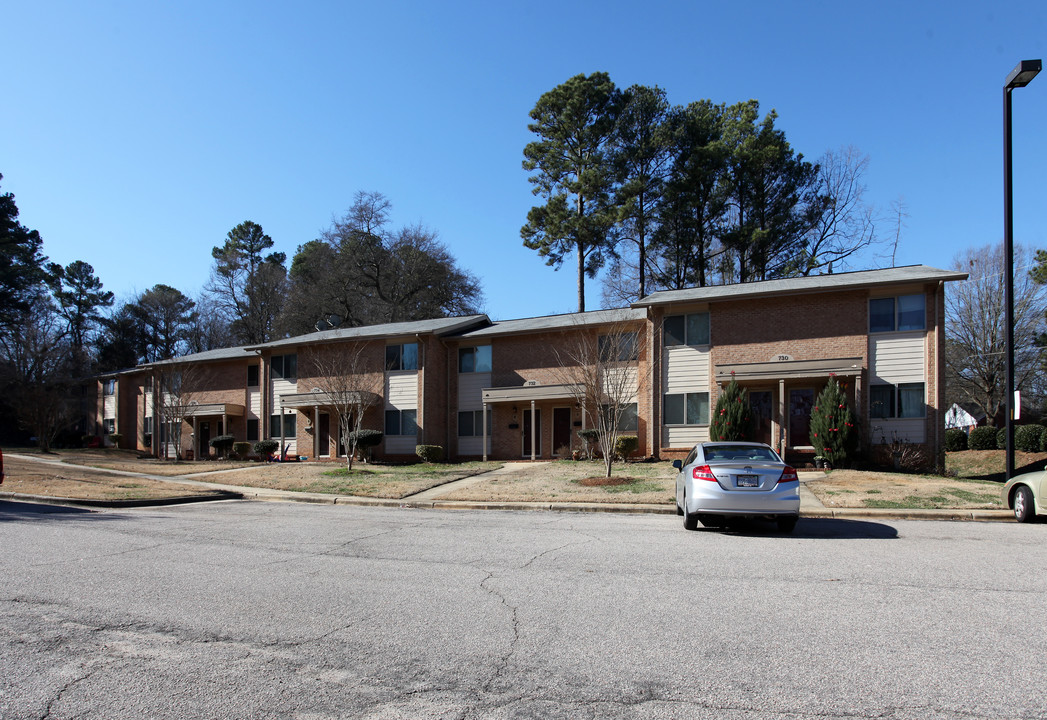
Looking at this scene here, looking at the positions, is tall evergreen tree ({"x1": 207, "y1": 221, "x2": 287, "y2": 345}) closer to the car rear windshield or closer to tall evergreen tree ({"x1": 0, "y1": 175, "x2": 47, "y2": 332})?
tall evergreen tree ({"x1": 0, "y1": 175, "x2": 47, "y2": 332})

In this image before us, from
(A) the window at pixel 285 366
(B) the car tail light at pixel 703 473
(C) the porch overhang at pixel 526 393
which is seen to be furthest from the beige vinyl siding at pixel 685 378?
(A) the window at pixel 285 366

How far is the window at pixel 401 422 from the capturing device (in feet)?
99.3

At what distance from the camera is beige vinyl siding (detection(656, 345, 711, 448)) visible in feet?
82.4

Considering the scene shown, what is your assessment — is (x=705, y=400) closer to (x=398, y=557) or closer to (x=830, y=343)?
(x=830, y=343)

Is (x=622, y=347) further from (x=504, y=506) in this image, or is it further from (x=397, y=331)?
(x=504, y=506)

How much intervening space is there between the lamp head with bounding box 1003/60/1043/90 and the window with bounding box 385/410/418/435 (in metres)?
23.0

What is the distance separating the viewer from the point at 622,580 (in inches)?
284

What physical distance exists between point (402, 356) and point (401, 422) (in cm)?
290

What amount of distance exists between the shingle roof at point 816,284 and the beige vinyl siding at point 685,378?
6.11 ft

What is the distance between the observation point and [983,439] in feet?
104

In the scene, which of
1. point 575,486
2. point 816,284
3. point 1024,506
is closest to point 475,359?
point 575,486

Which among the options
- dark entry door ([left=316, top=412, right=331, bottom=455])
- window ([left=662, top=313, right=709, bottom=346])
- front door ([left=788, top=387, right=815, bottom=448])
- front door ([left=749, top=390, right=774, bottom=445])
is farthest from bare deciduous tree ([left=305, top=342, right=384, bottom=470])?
front door ([left=788, top=387, right=815, bottom=448])

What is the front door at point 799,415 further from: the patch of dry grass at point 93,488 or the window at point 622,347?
the patch of dry grass at point 93,488

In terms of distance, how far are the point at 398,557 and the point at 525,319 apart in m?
24.2
